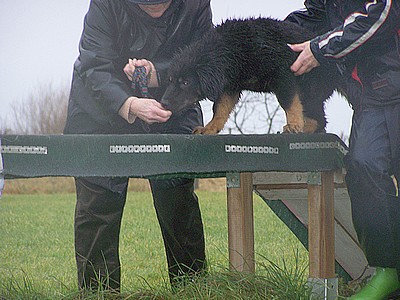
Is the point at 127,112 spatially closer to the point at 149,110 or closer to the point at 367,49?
the point at 149,110

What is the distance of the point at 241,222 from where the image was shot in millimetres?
2434

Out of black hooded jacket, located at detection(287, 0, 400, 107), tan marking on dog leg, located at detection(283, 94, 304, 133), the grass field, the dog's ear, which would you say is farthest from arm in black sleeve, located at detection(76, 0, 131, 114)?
black hooded jacket, located at detection(287, 0, 400, 107)

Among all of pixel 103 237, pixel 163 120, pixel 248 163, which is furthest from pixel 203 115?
pixel 103 237

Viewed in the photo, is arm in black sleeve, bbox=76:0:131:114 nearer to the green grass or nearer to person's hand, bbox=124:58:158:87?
person's hand, bbox=124:58:158:87

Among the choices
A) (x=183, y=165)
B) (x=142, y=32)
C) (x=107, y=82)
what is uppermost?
(x=142, y=32)

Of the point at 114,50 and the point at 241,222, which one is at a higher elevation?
the point at 114,50

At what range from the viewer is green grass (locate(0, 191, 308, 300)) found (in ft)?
7.69

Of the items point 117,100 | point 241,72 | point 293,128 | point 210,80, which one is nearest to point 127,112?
point 117,100

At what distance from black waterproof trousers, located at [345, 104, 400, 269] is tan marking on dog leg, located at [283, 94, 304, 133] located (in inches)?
11.0

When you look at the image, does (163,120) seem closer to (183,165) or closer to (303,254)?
(183,165)

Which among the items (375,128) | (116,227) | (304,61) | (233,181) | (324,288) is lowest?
(324,288)

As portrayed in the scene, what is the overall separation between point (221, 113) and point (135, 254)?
723 mm

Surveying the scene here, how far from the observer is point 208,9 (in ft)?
8.07

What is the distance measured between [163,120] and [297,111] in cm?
49
